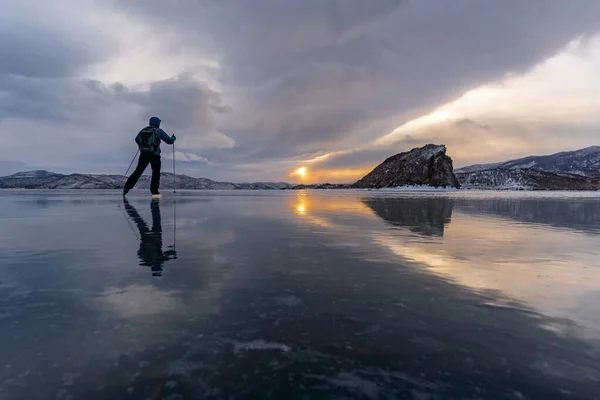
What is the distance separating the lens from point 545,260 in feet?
20.9

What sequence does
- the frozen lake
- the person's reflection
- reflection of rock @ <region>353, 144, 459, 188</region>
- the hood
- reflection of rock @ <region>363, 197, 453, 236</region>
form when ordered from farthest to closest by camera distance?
reflection of rock @ <region>353, 144, 459, 188</region> < the hood < reflection of rock @ <region>363, 197, 453, 236</region> < the person's reflection < the frozen lake

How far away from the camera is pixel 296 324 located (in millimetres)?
3389

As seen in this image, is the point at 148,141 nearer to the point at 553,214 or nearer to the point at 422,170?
the point at 553,214

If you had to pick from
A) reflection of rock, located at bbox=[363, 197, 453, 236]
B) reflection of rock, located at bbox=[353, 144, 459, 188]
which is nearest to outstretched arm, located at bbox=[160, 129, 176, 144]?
reflection of rock, located at bbox=[363, 197, 453, 236]

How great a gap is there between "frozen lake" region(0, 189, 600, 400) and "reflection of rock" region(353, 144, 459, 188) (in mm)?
147341

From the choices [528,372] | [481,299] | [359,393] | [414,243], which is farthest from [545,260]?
[359,393]

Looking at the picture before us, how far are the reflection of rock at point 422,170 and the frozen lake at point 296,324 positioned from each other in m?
147

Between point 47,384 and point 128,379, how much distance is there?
0.55m

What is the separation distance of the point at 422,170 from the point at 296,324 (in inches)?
6112

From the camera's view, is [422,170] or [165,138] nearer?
[165,138]

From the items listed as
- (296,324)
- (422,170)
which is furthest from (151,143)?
(422,170)

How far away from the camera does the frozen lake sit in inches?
96.0

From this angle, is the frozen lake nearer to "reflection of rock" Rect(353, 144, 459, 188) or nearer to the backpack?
the backpack

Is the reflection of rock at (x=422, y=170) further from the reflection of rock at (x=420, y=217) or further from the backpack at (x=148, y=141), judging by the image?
the backpack at (x=148, y=141)
